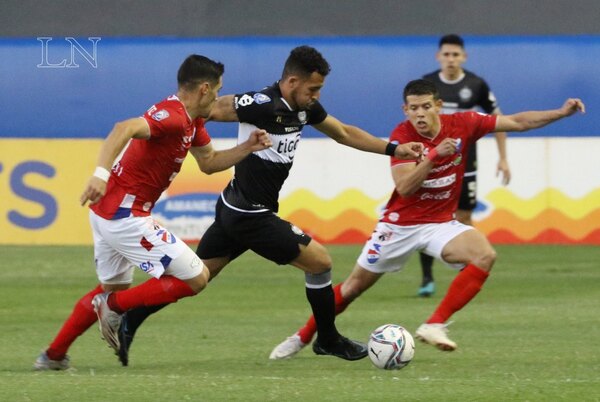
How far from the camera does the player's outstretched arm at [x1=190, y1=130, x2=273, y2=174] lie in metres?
8.82

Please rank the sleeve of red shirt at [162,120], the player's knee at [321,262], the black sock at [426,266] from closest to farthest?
the sleeve of red shirt at [162,120] < the player's knee at [321,262] < the black sock at [426,266]

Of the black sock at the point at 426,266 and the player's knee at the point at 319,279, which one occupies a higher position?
the player's knee at the point at 319,279

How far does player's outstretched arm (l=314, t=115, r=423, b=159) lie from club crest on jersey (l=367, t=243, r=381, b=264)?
2.32 ft

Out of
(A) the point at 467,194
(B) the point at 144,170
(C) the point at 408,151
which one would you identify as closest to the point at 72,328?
(B) the point at 144,170

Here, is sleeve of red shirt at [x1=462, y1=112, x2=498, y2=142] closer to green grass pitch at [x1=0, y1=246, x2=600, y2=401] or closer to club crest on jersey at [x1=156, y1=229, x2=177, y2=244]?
green grass pitch at [x1=0, y1=246, x2=600, y2=401]

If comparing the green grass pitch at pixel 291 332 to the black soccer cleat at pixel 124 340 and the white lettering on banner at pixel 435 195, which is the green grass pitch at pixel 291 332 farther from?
the white lettering on banner at pixel 435 195

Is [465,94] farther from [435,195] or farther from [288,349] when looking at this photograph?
[288,349]

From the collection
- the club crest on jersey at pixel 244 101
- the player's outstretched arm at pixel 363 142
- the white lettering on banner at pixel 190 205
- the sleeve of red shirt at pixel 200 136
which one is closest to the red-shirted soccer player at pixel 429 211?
the player's outstretched arm at pixel 363 142

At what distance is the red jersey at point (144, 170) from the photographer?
29.2 ft

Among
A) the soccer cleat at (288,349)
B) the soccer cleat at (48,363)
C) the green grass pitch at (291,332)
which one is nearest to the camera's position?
the green grass pitch at (291,332)

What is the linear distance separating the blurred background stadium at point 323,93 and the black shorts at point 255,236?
8.22 meters

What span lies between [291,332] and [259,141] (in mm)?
3048

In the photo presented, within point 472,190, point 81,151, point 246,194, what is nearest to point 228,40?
point 81,151

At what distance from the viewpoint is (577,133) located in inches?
736
